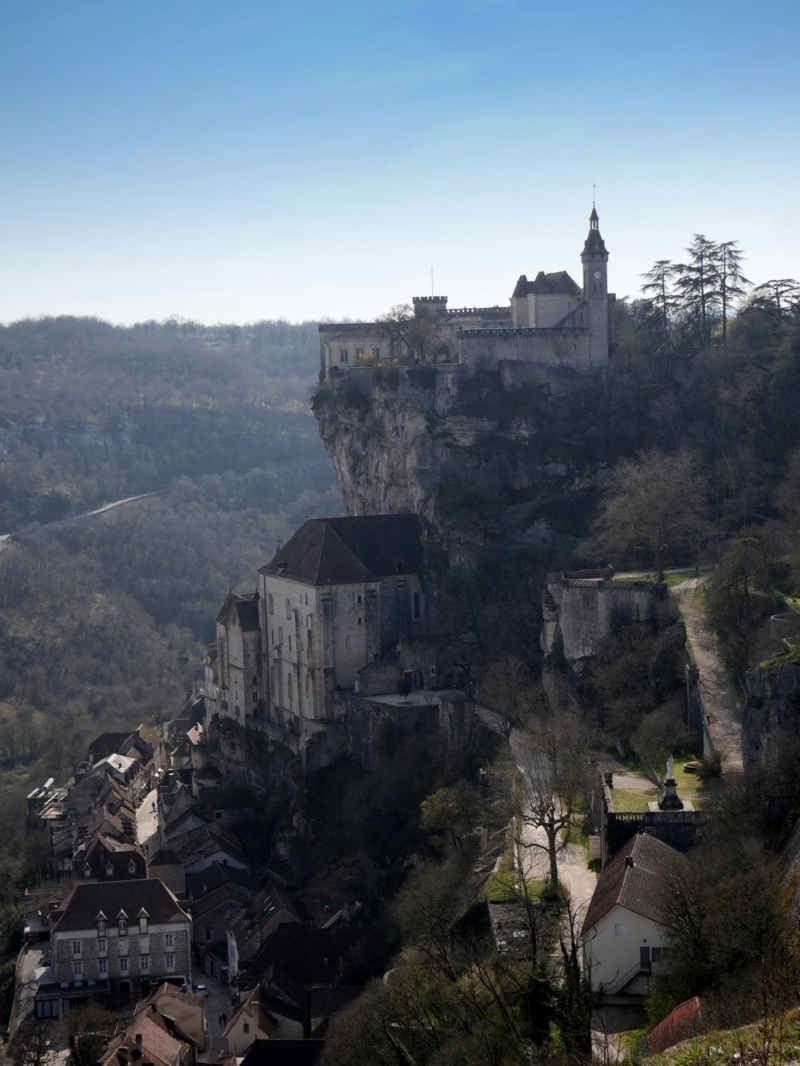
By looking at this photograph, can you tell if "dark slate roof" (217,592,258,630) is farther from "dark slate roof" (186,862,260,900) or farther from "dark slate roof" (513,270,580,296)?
"dark slate roof" (513,270,580,296)

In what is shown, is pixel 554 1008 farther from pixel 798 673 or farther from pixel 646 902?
pixel 798 673

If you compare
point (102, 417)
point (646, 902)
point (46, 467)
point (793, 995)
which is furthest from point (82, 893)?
point (102, 417)

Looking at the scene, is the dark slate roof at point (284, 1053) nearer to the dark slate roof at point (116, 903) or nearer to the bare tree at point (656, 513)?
the dark slate roof at point (116, 903)

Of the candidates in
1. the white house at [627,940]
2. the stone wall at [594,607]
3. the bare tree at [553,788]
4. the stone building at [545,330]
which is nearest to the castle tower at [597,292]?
the stone building at [545,330]

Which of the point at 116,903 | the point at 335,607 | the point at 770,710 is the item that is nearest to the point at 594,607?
the point at 335,607

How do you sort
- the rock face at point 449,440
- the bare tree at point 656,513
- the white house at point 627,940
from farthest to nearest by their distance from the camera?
the rock face at point 449,440 → the bare tree at point 656,513 → the white house at point 627,940

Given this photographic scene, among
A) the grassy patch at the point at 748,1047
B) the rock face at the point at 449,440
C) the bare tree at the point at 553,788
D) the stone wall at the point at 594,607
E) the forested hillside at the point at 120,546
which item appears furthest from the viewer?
the forested hillside at the point at 120,546
